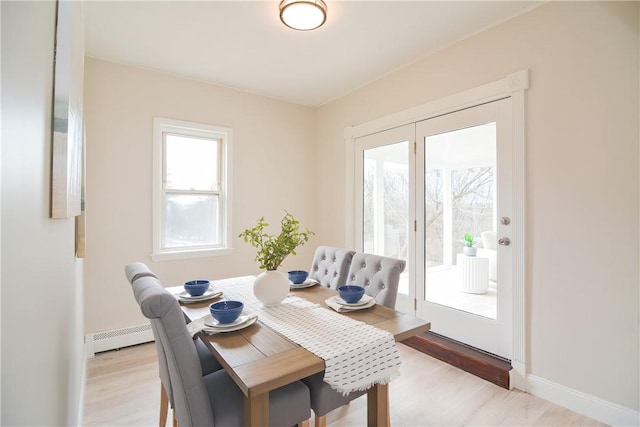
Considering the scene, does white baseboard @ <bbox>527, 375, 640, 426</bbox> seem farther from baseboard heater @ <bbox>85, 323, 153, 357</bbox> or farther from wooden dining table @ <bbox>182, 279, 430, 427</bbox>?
baseboard heater @ <bbox>85, 323, 153, 357</bbox>

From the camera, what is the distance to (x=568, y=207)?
6.55 feet

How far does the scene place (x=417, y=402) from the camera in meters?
2.05

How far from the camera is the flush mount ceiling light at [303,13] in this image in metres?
1.98

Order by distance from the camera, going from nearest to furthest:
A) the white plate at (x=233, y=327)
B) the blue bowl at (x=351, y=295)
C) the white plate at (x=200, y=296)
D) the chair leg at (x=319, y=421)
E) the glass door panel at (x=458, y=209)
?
the white plate at (x=233, y=327), the chair leg at (x=319, y=421), the blue bowl at (x=351, y=295), the white plate at (x=200, y=296), the glass door panel at (x=458, y=209)

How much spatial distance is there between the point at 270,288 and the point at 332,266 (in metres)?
0.78

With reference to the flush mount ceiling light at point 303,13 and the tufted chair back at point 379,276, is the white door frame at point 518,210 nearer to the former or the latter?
the tufted chair back at point 379,276

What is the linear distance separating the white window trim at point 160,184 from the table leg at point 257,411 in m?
2.43

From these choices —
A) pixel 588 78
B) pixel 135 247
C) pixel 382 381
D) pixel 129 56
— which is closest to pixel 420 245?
pixel 588 78

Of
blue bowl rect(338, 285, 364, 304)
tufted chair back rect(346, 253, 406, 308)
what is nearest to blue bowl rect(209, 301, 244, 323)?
blue bowl rect(338, 285, 364, 304)

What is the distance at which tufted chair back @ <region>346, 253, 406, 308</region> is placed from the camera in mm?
1838

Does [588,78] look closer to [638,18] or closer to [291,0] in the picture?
[638,18]

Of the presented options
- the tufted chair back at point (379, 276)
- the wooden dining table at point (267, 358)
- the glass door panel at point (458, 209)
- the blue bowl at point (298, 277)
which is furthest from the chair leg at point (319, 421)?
the glass door panel at point (458, 209)

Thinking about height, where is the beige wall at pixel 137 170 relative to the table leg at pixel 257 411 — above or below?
above

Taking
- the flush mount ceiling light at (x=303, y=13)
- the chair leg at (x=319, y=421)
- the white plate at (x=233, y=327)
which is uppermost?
the flush mount ceiling light at (x=303, y=13)
